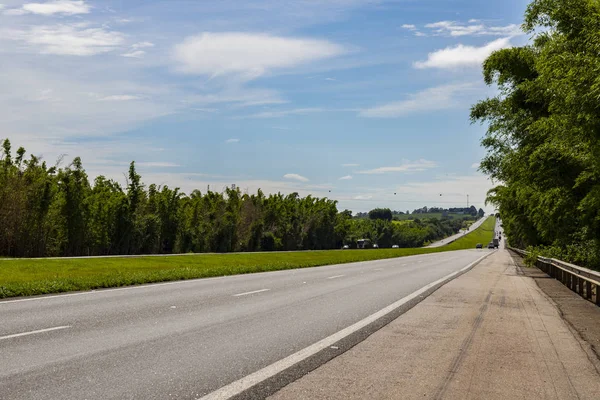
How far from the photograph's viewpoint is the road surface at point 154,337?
574 cm

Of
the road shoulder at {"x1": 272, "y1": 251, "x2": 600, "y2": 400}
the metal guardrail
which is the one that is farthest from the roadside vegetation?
the road shoulder at {"x1": 272, "y1": 251, "x2": 600, "y2": 400}

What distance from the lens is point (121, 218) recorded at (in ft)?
182

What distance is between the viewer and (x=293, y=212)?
103938 mm

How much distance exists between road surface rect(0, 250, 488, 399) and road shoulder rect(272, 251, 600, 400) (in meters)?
0.93

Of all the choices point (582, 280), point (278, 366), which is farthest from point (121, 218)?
point (278, 366)

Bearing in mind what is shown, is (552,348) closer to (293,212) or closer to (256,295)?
(256,295)

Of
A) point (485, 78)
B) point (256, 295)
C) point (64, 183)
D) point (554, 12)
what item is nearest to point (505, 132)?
point (485, 78)

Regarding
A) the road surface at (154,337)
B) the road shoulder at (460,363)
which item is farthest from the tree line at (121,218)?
the road shoulder at (460,363)

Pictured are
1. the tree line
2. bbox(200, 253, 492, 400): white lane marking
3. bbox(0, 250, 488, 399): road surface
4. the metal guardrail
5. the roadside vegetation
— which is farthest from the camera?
the tree line

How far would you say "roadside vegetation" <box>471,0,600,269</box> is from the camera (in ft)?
41.5

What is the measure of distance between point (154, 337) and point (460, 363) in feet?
14.2

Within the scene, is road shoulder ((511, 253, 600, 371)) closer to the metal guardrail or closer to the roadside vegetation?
the metal guardrail

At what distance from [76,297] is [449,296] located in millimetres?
9776

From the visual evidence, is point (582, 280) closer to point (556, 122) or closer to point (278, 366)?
Result: point (556, 122)
